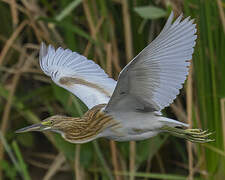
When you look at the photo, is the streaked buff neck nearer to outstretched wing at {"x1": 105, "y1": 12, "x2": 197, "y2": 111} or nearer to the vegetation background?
outstretched wing at {"x1": 105, "y1": 12, "x2": 197, "y2": 111}

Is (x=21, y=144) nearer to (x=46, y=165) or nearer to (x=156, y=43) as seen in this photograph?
(x=46, y=165)

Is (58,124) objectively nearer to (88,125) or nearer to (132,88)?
(88,125)

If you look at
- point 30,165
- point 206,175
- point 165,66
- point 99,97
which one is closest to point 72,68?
point 99,97

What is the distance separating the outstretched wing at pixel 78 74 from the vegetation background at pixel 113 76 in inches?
13.1

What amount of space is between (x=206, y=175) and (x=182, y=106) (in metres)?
0.34

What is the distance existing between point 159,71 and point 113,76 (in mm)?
861

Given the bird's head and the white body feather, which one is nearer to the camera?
the white body feather

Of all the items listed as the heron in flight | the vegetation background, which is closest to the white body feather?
the heron in flight

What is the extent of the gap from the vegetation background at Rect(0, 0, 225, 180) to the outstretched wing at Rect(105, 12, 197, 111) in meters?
0.55

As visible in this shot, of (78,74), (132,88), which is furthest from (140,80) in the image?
(78,74)

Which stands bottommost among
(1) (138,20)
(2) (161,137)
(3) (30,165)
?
(3) (30,165)

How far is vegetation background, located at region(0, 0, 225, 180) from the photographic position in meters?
1.94

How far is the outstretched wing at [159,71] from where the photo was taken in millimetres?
1229

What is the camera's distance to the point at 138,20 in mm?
2176
